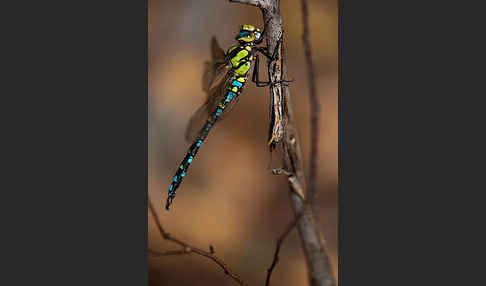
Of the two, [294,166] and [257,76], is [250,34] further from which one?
[294,166]

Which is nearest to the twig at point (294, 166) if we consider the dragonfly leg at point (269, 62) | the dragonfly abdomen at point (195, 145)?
the dragonfly leg at point (269, 62)

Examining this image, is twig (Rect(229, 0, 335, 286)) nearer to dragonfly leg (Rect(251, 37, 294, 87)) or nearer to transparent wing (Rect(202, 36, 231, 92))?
dragonfly leg (Rect(251, 37, 294, 87))

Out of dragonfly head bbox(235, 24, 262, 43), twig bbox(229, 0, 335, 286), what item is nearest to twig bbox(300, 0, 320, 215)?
twig bbox(229, 0, 335, 286)

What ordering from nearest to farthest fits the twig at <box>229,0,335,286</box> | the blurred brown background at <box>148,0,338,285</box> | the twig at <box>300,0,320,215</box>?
the twig at <box>229,0,335,286</box>, the twig at <box>300,0,320,215</box>, the blurred brown background at <box>148,0,338,285</box>

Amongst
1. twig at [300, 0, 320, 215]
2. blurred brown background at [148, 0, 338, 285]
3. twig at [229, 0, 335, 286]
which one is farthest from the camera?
blurred brown background at [148, 0, 338, 285]

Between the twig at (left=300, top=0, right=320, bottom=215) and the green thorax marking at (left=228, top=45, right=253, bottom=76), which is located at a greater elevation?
the green thorax marking at (left=228, top=45, right=253, bottom=76)

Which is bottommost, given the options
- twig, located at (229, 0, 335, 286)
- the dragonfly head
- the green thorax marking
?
twig, located at (229, 0, 335, 286)

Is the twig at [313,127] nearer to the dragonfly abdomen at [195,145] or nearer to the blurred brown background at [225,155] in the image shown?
the blurred brown background at [225,155]

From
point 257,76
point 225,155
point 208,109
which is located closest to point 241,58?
point 257,76
